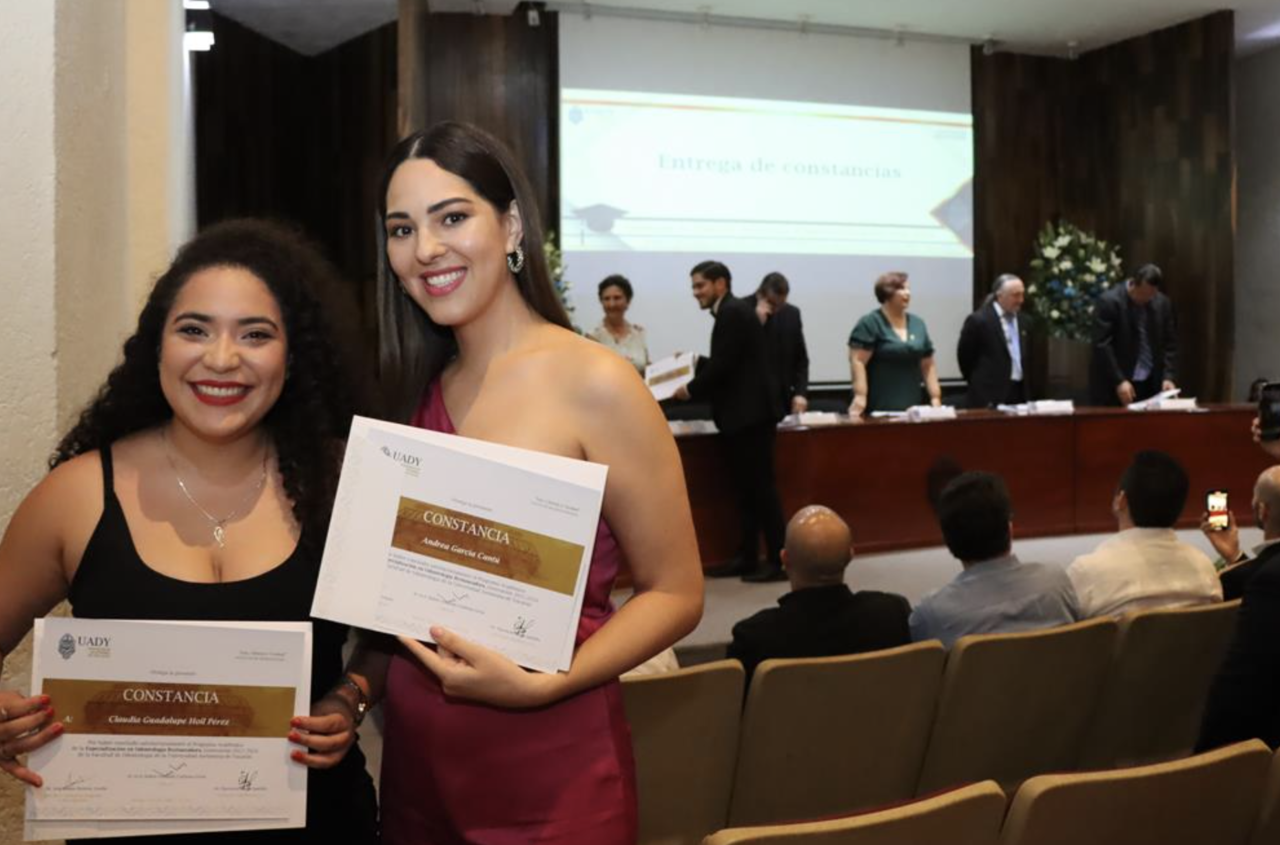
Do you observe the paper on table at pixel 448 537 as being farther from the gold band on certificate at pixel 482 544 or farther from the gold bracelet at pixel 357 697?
the gold bracelet at pixel 357 697

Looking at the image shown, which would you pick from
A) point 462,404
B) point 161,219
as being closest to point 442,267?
point 462,404

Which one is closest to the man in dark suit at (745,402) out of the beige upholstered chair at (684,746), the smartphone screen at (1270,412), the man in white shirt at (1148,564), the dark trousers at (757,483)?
the dark trousers at (757,483)

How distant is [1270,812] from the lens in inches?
70.5

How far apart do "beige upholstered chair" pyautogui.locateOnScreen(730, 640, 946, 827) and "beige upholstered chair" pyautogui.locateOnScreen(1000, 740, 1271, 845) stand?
796 mm

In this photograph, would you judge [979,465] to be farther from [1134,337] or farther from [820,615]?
[820,615]

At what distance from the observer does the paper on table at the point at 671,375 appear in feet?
18.5

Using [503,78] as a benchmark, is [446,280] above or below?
below

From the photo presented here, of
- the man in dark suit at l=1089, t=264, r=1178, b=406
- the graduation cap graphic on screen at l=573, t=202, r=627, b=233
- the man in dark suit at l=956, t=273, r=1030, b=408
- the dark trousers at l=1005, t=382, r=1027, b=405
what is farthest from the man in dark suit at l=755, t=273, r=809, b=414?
the man in dark suit at l=1089, t=264, r=1178, b=406

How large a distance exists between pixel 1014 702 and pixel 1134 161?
924 cm

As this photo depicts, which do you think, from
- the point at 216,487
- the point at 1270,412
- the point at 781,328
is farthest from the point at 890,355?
the point at 216,487

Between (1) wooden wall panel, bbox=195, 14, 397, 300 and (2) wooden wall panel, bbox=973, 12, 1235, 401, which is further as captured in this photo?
(2) wooden wall panel, bbox=973, 12, 1235, 401

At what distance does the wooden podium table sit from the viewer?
20.6 feet
